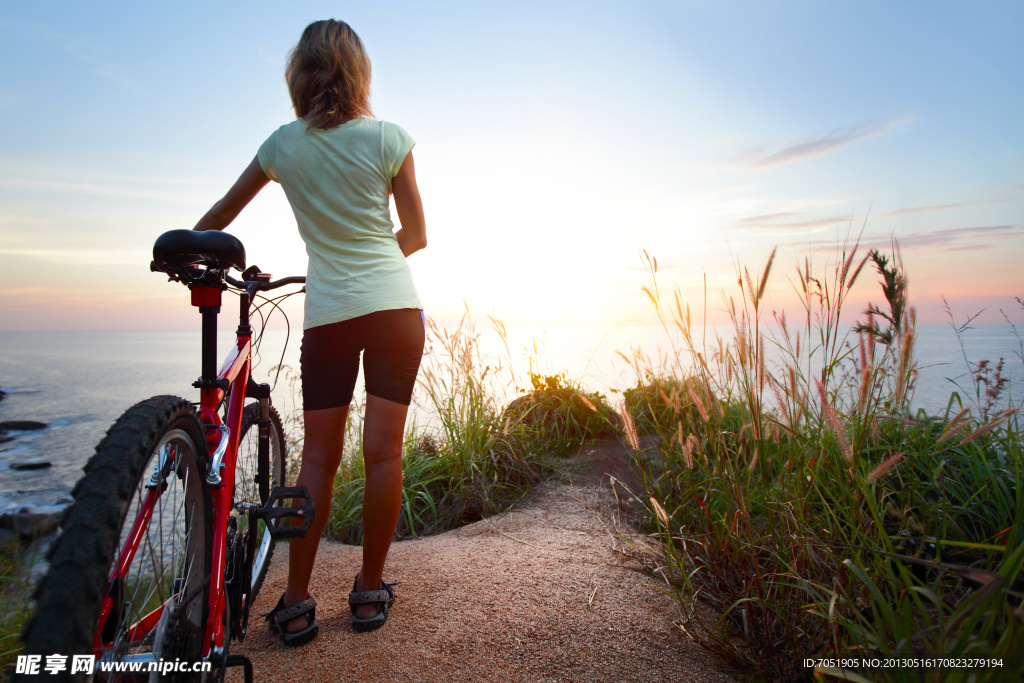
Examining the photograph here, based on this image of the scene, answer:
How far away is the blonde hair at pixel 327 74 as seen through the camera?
Answer: 1959 millimetres

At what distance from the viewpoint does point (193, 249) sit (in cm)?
151

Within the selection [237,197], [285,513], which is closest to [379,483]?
[285,513]

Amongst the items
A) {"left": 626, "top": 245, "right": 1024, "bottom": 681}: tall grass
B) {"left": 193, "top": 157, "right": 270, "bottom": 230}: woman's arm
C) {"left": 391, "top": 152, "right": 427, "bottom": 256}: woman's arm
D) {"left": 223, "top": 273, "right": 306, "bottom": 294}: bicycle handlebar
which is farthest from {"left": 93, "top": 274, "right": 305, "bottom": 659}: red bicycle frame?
{"left": 626, "top": 245, "right": 1024, "bottom": 681}: tall grass

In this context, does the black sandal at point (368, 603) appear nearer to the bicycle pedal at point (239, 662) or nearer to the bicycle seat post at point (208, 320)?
the bicycle pedal at point (239, 662)

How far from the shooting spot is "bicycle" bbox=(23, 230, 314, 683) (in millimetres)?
979

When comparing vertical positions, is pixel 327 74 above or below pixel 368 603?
above

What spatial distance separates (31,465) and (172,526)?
24.3 feet

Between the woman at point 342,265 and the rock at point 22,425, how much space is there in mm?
9575

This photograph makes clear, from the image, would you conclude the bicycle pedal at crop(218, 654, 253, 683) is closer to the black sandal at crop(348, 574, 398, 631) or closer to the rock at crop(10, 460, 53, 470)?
the black sandal at crop(348, 574, 398, 631)

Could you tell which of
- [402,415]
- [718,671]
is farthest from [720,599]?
[402,415]

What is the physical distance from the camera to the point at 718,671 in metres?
1.75

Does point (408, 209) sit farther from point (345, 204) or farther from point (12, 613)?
point (12, 613)

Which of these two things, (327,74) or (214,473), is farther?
(327,74)

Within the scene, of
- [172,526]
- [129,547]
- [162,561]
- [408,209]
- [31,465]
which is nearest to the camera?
[129,547]
